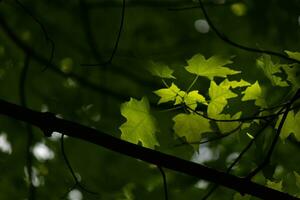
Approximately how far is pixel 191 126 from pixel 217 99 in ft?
0.41

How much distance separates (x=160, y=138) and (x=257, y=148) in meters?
0.96

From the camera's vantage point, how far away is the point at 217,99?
5.38 feet

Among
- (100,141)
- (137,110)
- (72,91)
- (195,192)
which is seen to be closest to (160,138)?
(195,192)

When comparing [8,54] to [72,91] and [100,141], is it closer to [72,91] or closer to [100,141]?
[72,91]

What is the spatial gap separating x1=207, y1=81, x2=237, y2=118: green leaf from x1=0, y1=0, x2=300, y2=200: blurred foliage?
3.07 ft

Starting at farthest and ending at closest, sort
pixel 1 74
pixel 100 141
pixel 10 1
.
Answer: pixel 10 1 → pixel 1 74 → pixel 100 141

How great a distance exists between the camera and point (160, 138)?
262 centimetres

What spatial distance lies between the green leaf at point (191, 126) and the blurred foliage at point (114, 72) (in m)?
0.95

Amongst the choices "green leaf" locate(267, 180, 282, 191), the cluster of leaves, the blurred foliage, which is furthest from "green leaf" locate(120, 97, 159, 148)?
the blurred foliage

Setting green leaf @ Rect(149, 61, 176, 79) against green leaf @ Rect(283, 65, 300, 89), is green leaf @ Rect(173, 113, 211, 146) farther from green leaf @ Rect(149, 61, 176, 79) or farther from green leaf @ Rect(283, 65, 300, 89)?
green leaf @ Rect(283, 65, 300, 89)

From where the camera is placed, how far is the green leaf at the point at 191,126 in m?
1.65

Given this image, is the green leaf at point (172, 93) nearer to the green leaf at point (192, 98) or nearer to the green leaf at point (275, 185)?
the green leaf at point (192, 98)

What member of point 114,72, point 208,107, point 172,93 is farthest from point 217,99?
point 114,72

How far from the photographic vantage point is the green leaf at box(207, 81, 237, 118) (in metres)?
1.64
